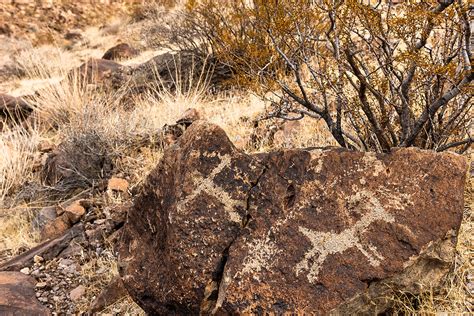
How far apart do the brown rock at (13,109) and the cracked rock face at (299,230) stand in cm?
556

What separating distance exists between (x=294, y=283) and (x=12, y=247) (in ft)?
9.61

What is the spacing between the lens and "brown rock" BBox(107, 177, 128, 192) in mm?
4227

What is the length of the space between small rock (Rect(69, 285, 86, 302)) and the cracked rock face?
0.95 meters

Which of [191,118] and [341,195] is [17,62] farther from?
[341,195]

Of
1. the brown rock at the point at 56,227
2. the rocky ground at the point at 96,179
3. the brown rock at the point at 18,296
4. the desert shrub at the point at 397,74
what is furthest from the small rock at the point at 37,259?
the desert shrub at the point at 397,74

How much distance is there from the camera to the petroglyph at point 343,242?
2.01 m

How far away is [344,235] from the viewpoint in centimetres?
206

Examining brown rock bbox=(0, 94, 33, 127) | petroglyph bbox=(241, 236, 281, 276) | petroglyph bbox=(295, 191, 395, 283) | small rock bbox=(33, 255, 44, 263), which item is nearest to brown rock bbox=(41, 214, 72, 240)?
small rock bbox=(33, 255, 44, 263)

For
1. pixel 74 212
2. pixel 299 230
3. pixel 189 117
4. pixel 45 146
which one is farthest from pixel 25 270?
pixel 45 146

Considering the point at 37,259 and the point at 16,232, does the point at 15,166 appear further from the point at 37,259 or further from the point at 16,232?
the point at 37,259

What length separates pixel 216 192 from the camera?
2250mm

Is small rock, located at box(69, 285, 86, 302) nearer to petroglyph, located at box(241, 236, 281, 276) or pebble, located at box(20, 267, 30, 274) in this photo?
pebble, located at box(20, 267, 30, 274)

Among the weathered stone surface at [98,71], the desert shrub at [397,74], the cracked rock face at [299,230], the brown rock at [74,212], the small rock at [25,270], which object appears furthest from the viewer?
the weathered stone surface at [98,71]

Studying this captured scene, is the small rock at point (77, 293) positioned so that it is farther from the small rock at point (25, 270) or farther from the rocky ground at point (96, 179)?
the small rock at point (25, 270)
